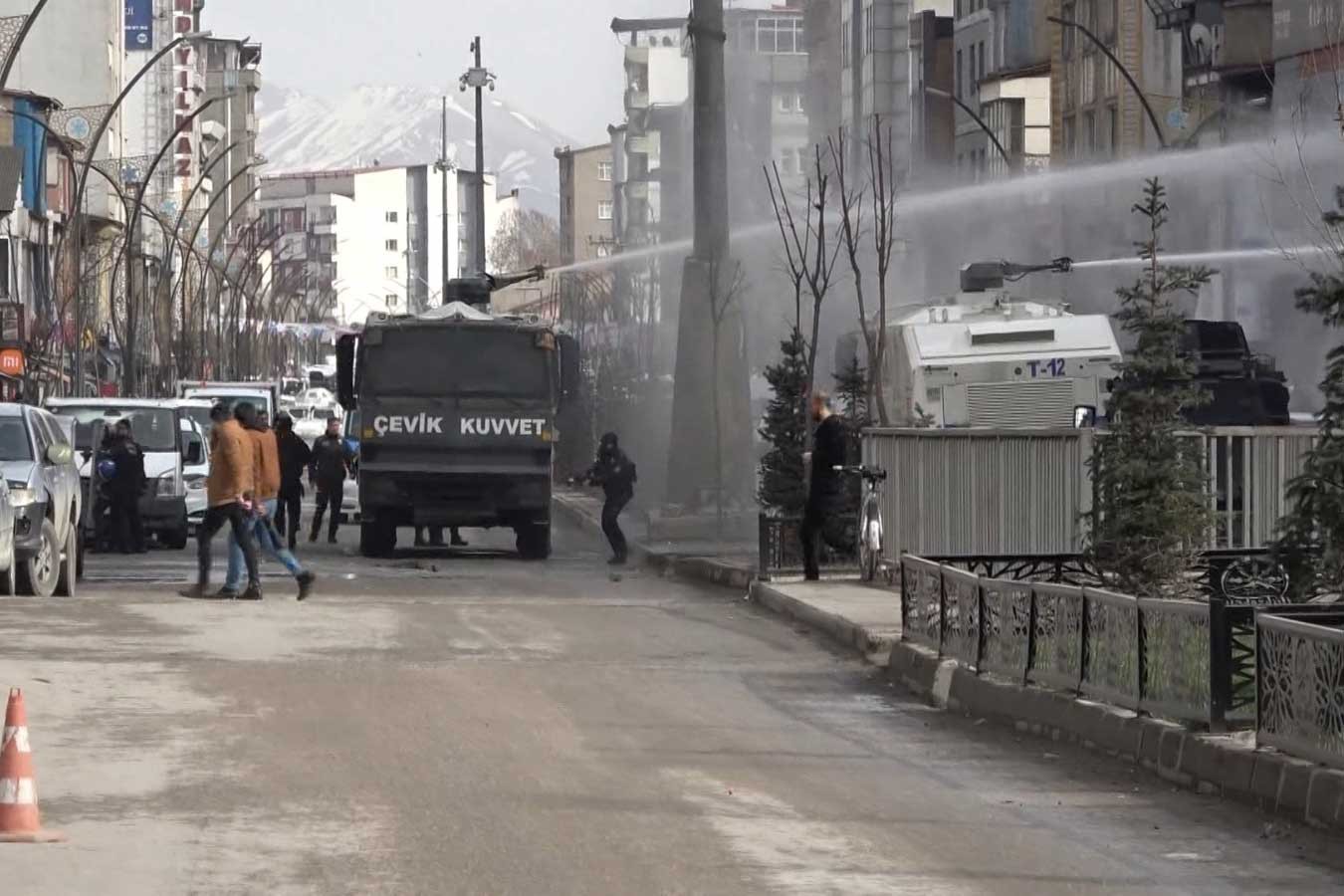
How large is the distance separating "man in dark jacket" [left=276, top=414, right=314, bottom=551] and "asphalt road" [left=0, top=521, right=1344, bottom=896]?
14486mm

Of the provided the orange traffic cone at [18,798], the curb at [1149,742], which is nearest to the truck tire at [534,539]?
the curb at [1149,742]

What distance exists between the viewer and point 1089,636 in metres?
13.7

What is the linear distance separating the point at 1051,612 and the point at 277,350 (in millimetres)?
133505

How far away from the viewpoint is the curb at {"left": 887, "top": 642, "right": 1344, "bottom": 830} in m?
10.7

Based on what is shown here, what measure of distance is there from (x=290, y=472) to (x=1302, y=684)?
81.4 ft

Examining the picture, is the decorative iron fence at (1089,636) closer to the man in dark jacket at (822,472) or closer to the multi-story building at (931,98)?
the man in dark jacket at (822,472)

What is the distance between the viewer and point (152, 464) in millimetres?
34781

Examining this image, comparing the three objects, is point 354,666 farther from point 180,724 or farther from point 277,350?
point 277,350

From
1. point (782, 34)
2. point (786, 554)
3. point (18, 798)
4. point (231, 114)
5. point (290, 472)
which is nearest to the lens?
point (18, 798)

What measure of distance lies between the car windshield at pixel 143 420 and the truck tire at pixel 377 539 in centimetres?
440

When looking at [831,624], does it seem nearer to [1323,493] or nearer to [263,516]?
[263,516]

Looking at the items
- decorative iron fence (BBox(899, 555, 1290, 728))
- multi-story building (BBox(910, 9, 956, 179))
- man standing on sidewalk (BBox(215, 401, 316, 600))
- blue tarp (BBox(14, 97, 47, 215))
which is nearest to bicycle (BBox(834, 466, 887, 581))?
man standing on sidewalk (BBox(215, 401, 316, 600))

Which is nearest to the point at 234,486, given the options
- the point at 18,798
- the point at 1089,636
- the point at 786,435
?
the point at 786,435

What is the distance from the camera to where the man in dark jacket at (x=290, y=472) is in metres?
34.3
